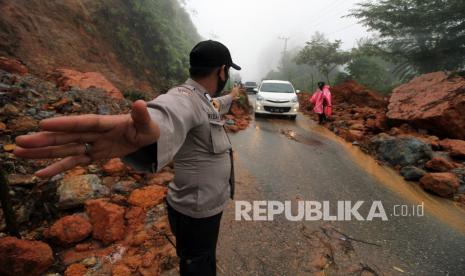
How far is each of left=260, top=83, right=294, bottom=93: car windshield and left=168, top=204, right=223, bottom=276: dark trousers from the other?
943 cm

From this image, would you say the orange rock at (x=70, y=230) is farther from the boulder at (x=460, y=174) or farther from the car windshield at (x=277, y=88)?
the car windshield at (x=277, y=88)

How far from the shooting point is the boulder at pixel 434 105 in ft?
20.9

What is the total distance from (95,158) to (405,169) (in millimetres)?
5570

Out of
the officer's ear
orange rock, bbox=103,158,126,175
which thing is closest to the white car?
orange rock, bbox=103,158,126,175

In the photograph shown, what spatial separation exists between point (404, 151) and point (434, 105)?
2.62m

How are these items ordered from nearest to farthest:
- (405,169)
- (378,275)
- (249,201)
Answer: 1. (378,275)
2. (249,201)
3. (405,169)

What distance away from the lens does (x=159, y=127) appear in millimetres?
950

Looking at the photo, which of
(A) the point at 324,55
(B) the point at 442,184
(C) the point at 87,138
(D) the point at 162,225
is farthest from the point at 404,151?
(A) the point at 324,55

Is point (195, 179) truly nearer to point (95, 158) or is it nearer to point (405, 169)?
point (95, 158)

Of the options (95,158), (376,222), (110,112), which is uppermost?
(95,158)

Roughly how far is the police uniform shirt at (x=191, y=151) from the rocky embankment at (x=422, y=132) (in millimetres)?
4386

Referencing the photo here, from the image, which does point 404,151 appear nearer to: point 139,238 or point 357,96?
point 139,238

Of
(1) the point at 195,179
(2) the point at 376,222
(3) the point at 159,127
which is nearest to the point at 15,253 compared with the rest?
(1) the point at 195,179

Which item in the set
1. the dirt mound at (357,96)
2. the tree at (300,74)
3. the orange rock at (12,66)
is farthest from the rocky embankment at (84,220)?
the tree at (300,74)
